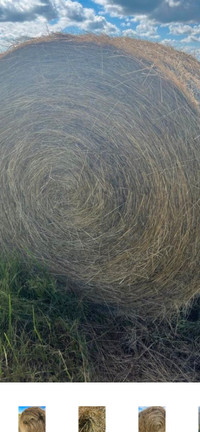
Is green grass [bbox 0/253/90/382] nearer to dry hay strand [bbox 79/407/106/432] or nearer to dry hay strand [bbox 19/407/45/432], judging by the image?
dry hay strand [bbox 79/407/106/432]

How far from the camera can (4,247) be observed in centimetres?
388

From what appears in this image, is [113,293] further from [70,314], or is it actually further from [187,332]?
[187,332]

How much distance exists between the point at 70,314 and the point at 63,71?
164cm

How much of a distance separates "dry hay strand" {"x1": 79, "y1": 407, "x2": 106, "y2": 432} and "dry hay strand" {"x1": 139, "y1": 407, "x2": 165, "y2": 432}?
0.68 feet

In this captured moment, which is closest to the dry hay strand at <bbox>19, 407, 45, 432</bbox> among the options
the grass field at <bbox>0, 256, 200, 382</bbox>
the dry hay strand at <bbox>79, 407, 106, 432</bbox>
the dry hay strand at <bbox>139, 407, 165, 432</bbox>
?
the dry hay strand at <bbox>79, 407, 106, 432</bbox>

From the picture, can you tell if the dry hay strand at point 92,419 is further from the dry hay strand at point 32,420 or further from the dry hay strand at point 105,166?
the dry hay strand at point 105,166

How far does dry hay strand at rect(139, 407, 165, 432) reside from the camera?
227cm

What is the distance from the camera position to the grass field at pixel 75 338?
3.11 metres

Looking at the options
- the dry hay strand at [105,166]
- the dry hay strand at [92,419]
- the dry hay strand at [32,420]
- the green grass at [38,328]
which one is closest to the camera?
the dry hay strand at [32,420]

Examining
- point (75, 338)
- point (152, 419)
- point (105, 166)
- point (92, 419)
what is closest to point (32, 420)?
point (92, 419)

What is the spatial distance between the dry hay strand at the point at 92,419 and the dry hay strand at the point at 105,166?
1.25 meters

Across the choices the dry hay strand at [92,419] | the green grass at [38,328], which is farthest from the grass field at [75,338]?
the dry hay strand at [92,419]

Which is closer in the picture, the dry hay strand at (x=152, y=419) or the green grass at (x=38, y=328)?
the dry hay strand at (x=152, y=419)

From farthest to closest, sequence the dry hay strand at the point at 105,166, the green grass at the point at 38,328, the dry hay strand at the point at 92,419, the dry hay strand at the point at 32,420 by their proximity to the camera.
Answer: the dry hay strand at the point at 105,166 < the green grass at the point at 38,328 < the dry hay strand at the point at 92,419 < the dry hay strand at the point at 32,420
